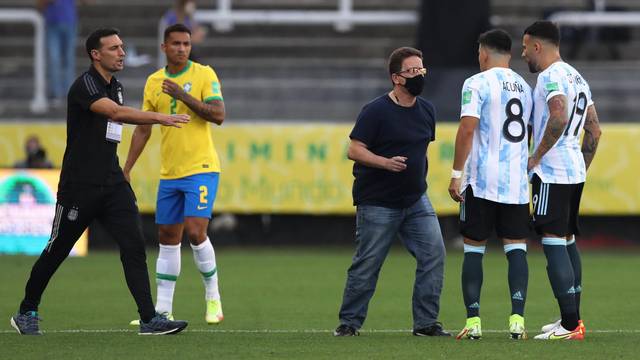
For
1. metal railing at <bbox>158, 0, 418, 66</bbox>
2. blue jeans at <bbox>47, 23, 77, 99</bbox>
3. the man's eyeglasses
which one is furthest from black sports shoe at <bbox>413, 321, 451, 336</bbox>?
metal railing at <bbox>158, 0, 418, 66</bbox>

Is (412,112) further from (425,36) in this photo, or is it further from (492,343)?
(425,36)

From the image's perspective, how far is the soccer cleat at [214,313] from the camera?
10969 millimetres

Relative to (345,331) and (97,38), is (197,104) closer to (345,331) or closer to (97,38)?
(97,38)

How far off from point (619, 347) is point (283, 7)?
54.0 feet

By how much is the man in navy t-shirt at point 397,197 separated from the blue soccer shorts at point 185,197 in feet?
4.69

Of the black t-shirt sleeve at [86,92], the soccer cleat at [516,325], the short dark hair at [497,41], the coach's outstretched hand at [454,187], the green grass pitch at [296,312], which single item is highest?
the short dark hair at [497,41]

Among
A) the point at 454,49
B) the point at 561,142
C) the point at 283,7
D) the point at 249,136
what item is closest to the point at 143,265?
the point at 561,142

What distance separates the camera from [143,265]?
9.87m

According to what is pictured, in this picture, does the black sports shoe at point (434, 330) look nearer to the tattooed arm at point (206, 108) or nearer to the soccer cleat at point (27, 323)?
the tattooed arm at point (206, 108)

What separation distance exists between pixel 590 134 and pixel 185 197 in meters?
3.12

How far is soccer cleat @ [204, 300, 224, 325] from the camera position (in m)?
11.0

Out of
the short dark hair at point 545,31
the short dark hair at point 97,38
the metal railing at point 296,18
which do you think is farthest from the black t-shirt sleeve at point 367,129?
the metal railing at point 296,18

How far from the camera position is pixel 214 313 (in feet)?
36.1

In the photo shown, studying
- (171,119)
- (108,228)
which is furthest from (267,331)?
(171,119)
